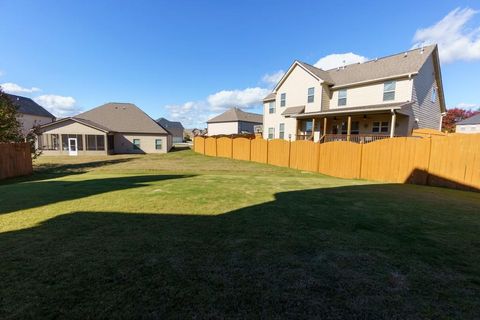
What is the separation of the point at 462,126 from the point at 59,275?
52.1 metres

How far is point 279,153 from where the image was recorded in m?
17.3

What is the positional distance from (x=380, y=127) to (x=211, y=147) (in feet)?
54.4

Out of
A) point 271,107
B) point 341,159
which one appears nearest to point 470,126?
point 271,107

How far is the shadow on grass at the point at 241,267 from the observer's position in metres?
2.10

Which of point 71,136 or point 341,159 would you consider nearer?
point 341,159

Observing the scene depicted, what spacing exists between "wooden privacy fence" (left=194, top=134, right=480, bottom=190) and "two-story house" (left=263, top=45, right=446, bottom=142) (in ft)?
10.6

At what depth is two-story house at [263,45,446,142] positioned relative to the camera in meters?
16.3

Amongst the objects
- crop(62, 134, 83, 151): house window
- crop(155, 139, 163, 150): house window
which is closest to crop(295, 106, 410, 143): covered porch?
crop(155, 139, 163, 150): house window

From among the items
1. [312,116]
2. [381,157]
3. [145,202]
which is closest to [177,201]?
[145,202]

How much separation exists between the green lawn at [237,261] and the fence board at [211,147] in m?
20.7

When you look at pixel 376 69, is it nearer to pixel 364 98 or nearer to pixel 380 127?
pixel 364 98

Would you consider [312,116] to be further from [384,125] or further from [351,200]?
[351,200]

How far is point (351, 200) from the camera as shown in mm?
6309

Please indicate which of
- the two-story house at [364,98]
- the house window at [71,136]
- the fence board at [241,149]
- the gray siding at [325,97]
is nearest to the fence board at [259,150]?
the fence board at [241,149]
